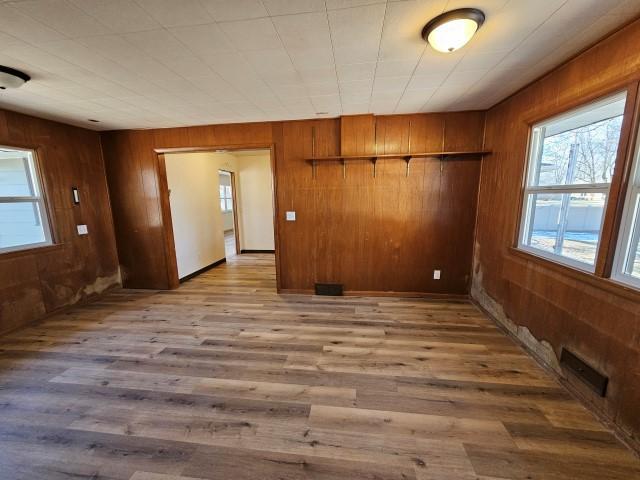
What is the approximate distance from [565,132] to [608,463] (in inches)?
87.3

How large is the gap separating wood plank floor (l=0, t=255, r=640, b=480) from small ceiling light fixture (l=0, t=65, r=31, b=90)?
230 cm

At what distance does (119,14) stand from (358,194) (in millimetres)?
2655

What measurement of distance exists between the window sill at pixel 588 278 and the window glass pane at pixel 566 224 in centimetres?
10

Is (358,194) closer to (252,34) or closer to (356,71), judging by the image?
(356,71)

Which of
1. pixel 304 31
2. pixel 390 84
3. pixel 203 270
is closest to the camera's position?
pixel 304 31

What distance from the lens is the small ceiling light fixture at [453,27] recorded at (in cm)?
139

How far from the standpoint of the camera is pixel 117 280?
404cm

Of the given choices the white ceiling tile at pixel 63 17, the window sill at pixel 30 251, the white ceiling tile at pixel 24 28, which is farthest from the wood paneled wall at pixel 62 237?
the white ceiling tile at pixel 63 17

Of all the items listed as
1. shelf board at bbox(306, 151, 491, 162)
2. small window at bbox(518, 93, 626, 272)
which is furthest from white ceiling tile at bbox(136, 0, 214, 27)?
small window at bbox(518, 93, 626, 272)

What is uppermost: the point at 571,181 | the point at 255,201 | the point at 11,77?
the point at 11,77

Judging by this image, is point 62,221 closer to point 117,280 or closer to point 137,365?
point 117,280

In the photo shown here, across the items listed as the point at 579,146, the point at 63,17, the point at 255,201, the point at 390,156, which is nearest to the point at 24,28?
the point at 63,17

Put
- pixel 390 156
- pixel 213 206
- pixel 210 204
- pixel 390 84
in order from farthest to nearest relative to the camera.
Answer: pixel 213 206 < pixel 210 204 < pixel 390 156 < pixel 390 84

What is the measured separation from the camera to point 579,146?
192 centimetres
